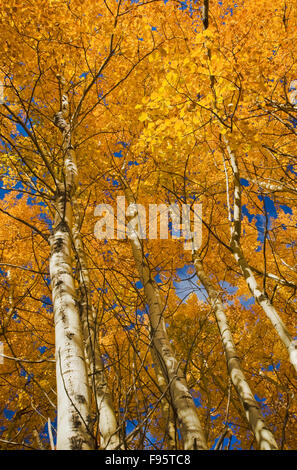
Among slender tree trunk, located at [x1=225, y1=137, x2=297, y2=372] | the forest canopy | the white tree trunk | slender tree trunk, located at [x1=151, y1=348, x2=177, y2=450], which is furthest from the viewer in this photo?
slender tree trunk, located at [x1=225, y1=137, x2=297, y2=372]

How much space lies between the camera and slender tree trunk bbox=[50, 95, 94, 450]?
1.40 m

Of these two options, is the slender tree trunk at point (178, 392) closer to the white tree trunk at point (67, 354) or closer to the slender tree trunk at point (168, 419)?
the slender tree trunk at point (168, 419)

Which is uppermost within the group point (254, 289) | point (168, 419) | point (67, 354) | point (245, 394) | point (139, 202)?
point (139, 202)

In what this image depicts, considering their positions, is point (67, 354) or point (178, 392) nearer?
point (67, 354)

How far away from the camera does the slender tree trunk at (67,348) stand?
1397 millimetres

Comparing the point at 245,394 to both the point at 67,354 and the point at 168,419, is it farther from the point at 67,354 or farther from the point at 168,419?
the point at 67,354

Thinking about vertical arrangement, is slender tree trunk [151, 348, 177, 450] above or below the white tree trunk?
below

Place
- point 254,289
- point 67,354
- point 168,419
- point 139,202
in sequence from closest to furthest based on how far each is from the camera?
point 168,419, point 67,354, point 254,289, point 139,202

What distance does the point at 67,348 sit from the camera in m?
1.71

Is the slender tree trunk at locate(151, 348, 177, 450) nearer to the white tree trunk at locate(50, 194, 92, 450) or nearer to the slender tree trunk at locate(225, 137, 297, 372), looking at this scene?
the white tree trunk at locate(50, 194, 92, 450)

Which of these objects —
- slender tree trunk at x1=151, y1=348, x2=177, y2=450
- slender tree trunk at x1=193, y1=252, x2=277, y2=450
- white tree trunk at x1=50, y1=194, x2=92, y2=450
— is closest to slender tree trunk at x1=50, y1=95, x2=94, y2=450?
white tree trunk at x1=50, y1=194, x2=92, y2=450

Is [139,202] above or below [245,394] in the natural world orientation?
above

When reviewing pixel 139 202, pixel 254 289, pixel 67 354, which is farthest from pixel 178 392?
pixel 139 202

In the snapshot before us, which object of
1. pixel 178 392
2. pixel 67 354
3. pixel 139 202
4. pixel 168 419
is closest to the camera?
pixel 168 419
